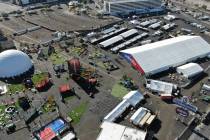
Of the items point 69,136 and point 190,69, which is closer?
point 69,136


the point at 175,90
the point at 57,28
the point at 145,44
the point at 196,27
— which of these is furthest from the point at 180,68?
the point at 57,28

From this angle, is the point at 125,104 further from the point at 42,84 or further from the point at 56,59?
the point at 56,59

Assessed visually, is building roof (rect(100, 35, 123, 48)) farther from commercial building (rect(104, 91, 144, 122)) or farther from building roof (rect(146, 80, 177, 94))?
commercial building (rect(104, 91, 144, 122))

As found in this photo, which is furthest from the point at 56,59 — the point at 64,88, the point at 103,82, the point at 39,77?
the point at 103,82

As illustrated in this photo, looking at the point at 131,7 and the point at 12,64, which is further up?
the point at 131,7

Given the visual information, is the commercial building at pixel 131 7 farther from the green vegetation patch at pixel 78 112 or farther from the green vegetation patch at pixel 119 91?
the green vegetation patch at pixel 78 112

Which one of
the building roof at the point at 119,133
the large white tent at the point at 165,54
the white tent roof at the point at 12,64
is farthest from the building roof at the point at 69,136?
the large white tent at the point at 165,54

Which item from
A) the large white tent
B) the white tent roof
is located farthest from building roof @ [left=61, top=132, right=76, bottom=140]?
the large white tent
